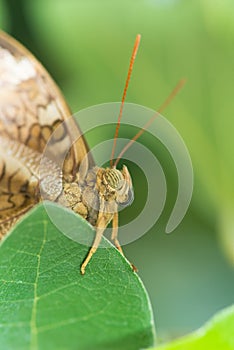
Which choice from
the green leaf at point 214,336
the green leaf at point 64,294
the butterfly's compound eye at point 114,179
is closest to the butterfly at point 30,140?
the butterfly's compound eye at point 114,179

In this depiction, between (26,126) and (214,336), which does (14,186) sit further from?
(214,336)

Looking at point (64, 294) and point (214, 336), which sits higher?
point (214, 336)

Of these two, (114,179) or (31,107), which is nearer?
(114,179)

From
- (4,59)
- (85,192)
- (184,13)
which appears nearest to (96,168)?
(85,192)

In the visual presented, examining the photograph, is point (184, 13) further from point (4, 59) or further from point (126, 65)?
point (4, 59)

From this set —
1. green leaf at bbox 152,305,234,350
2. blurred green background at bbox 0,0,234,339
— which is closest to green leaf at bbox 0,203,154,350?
green leaf at bbox 152,305,234,350

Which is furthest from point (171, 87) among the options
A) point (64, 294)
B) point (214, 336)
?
point (214, 336)

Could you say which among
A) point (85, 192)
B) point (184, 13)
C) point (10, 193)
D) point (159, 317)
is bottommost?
point (159, 317)
